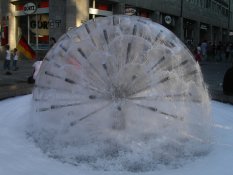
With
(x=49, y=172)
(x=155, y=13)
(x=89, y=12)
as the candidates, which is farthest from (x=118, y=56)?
(x=155, y=13)

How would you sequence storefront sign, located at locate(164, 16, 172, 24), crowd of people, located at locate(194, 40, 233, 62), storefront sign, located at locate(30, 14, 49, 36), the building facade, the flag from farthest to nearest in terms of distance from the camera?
storefront sign, located at locate(164, 16, 172, 24)
crowd of people, located at locate(194, 40, 233, 62)
storefront sign, located at locate(30, 14, 49, 36)
the building facade
the flag

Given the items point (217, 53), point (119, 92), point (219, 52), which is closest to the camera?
point (119, 92)

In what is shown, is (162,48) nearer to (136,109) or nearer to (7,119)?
(136,109)

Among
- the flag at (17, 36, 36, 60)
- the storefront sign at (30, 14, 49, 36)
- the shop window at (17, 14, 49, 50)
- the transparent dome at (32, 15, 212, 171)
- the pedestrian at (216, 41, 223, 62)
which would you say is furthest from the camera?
the pedestrian at (216, 41, 223, 62)

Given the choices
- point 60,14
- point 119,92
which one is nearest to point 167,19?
point 60,14

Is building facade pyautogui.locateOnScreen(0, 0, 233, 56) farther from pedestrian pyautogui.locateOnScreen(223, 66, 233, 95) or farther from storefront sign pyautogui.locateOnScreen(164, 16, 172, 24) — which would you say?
pedestrian pyautogui.locateOnScreen(223, 66, 233, 95)

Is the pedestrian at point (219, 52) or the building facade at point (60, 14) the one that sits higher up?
the building facade at point (60, 14)

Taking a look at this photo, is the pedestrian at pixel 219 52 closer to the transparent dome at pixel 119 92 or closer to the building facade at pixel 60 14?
the building facade at pixel 60 14

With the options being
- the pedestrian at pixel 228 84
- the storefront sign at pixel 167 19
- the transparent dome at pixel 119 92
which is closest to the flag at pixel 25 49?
the pedestrian at pixel 228 84

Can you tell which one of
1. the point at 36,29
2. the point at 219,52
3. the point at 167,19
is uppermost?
the point at 167,19

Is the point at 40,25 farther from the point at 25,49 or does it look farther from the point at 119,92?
the point at 119,92

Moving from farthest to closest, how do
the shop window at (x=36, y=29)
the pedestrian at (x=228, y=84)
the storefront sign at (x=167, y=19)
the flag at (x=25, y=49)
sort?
the storefront sign at (x=167, y=19) → the shop window at (x=36, y=29) → the flag at (x=25, y=49) → the pedestrian at (x=228, y=84)

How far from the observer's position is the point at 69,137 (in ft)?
18.6

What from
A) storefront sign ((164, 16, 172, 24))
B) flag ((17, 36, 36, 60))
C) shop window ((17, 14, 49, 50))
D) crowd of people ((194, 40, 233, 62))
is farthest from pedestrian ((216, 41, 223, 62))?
flag ((17, 36, 36, 60))
